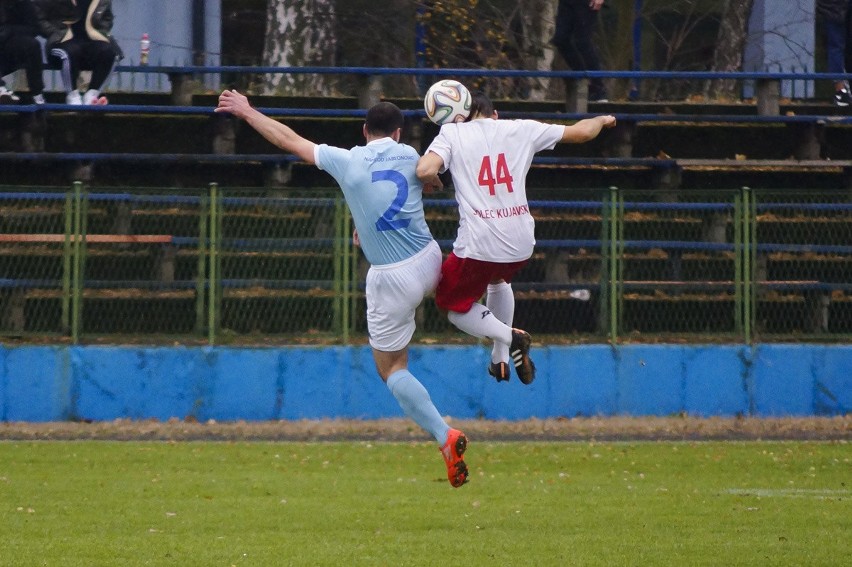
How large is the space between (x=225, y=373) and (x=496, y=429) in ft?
9.95

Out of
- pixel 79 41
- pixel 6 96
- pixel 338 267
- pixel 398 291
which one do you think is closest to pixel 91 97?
pixel 79 41

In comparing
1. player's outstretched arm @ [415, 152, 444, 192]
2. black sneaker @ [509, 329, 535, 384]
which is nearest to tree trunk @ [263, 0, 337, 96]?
black sneaker @ [509, 329, 535, 384]

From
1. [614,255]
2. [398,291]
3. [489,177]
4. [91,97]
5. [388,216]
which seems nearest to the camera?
[489,177]

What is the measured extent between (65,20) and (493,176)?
1130cm

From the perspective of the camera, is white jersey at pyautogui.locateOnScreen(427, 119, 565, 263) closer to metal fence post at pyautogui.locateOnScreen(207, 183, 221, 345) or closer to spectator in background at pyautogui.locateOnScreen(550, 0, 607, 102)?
metal fence post at pyautogui.locateOnScreen(207, 183, 221, 345)

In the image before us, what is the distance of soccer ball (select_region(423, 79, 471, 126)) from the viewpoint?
862 cm

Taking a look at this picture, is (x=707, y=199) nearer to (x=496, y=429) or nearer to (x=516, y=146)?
(x=496, y=429)

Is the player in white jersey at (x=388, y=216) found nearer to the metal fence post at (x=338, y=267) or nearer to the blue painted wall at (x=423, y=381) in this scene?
the metal fence post at (x=338, y=267)

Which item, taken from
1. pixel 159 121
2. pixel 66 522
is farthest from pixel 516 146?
pixel 159 121

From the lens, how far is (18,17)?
18344 mm

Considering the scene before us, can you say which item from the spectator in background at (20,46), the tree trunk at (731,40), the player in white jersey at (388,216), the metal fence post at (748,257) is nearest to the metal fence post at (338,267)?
the spectator in background at (20,46)

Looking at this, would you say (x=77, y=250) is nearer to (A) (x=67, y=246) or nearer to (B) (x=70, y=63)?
(A) (x=67, y=246)

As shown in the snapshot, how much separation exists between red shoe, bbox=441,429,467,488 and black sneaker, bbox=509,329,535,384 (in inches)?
25.8

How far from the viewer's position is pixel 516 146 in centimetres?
862
